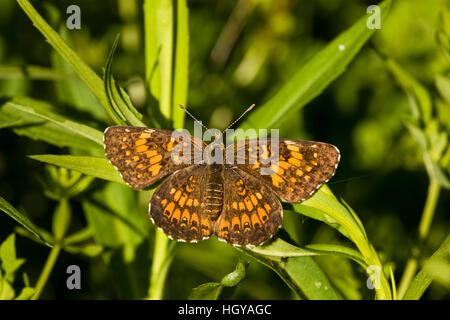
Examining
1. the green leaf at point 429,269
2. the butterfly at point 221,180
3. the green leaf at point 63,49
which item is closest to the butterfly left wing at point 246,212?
the butterfly at point 221,180

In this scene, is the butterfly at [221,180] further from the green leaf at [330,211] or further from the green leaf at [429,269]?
the green leaf at [429,269]

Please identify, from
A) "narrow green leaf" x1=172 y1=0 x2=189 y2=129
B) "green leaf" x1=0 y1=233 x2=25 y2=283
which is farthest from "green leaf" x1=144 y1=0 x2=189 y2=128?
"green leaf" x1=0 y1=233 x2=25 y2=283

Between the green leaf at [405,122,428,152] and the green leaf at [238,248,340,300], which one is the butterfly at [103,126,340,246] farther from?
the green leaf at [405,122,428,152]

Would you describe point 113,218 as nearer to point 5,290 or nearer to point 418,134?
point 5,290

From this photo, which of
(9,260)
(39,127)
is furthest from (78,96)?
(9,260)
